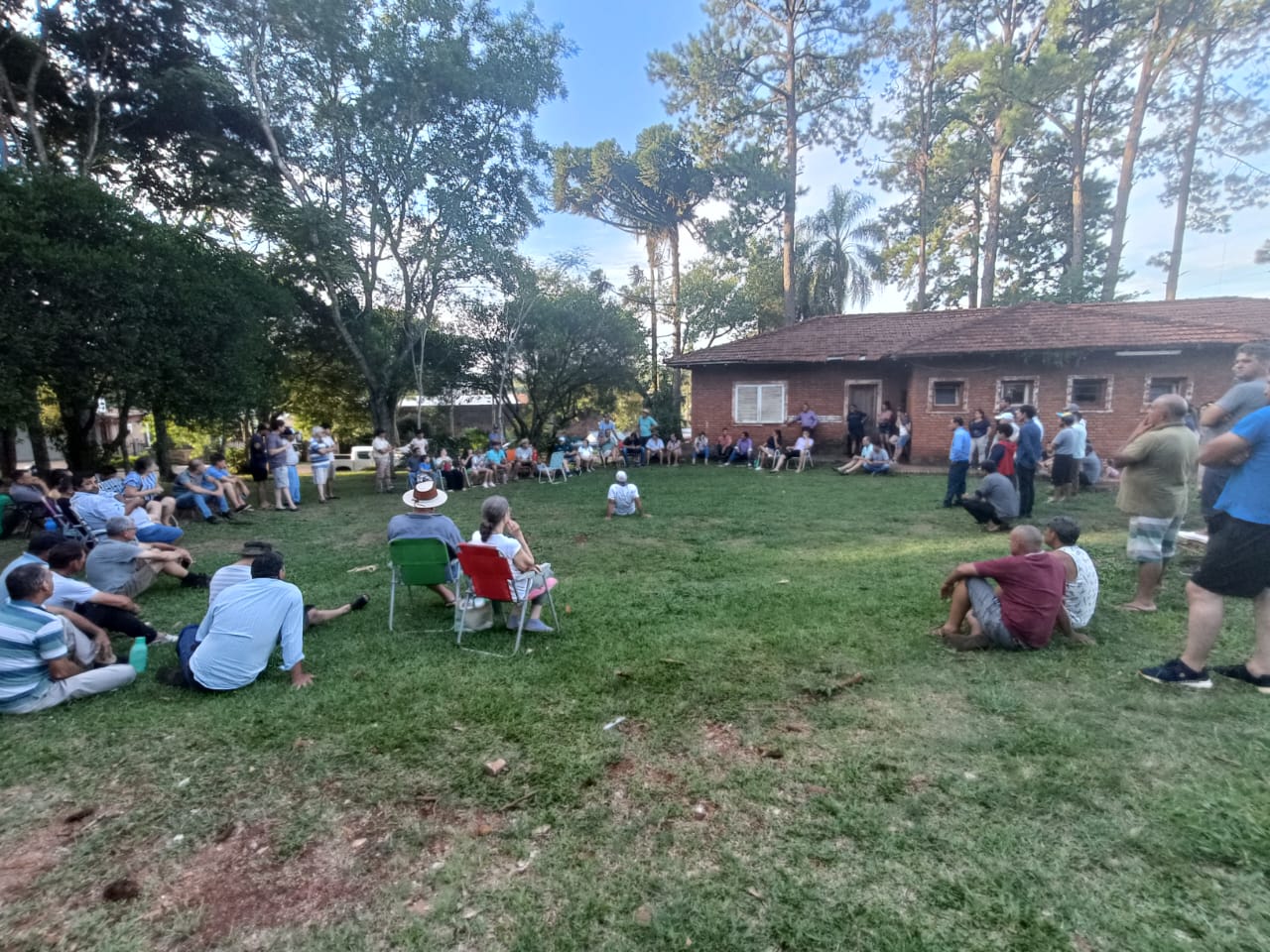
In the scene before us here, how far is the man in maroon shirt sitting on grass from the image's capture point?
3941 mm

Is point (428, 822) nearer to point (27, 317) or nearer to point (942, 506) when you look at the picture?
point (942, 506)

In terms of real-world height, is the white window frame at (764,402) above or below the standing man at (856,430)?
above

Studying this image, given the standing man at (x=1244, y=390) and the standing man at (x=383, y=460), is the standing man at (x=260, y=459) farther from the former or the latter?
the standing man at (x=1244, y=390)

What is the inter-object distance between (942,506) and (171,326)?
14.1m

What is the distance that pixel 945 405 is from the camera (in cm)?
1662

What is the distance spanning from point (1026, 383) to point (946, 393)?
1914mm

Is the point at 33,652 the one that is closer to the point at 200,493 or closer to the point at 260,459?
the point at 200,493

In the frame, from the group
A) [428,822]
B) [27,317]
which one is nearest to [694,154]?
[27,317]

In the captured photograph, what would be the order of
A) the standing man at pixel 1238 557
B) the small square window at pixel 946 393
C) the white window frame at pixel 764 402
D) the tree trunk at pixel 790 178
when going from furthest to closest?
the tree trunk at pixel 790 178, the white window frame at pixel 764 402, the small square window at pixel 946 393, the standing man at pixel 1238 557

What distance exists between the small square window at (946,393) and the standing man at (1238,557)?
14.1 m

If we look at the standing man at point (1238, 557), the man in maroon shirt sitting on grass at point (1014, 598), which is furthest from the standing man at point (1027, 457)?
the standing man at point (1238, 557)

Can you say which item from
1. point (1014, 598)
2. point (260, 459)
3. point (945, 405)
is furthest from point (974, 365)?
point (260, 459)

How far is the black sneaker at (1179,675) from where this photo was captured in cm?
346

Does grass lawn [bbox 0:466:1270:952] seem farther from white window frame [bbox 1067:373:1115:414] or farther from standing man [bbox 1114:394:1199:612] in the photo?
white window frame [bbox 1067:373:1115:414]
